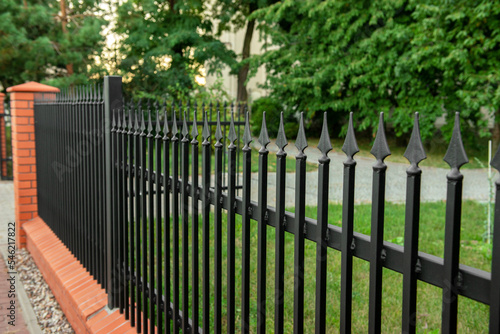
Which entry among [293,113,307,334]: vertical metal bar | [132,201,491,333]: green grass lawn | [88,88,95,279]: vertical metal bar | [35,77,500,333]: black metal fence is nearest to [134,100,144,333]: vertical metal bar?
[35,77,500,333]: black metal fence

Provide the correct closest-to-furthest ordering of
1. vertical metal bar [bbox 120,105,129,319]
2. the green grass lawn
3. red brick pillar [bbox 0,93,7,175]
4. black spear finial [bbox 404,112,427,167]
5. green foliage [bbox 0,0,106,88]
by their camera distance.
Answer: black spear finial [bbox 404,112,427,167] < vertical metal bar [bbox 120,105,129,319] < the green grass lawn < red brick pillar [bbox 0,93,7,175] < green foliage [bbox 0,0,106,88]

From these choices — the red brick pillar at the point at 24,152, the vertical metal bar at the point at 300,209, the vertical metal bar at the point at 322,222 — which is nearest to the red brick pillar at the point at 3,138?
the red brick pillar at the point at 24,152

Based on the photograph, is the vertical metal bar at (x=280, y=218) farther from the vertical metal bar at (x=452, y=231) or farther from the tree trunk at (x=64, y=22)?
the tree trunk at (x=64, y=22)

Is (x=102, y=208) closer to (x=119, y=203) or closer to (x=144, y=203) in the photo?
(x=119, y=203)

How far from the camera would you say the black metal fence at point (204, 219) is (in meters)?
1.28

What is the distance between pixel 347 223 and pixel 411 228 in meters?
0.23

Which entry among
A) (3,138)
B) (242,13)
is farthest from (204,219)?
(242,13)

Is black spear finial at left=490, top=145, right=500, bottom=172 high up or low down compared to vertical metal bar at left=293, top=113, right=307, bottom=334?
up

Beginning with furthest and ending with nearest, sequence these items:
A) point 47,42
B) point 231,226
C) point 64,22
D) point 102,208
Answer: point 64,22
point 47,42
point 102,208
point 231,226

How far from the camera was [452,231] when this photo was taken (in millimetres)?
1189

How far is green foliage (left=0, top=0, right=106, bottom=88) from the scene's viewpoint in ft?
47.3

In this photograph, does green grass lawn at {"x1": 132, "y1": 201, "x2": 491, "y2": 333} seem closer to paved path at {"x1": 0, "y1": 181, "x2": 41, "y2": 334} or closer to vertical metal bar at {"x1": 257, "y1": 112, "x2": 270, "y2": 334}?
vertical metal bar at {"x1": 257, "y1": 112, "x2": 270, "y2": 334}

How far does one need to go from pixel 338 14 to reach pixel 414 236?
15773 mm

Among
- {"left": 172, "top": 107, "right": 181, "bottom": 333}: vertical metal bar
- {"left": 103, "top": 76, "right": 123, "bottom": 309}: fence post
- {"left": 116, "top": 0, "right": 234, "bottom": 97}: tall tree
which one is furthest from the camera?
{"left": 116, "top": 0, "right": 234, "bottom": 97}: tall tree
